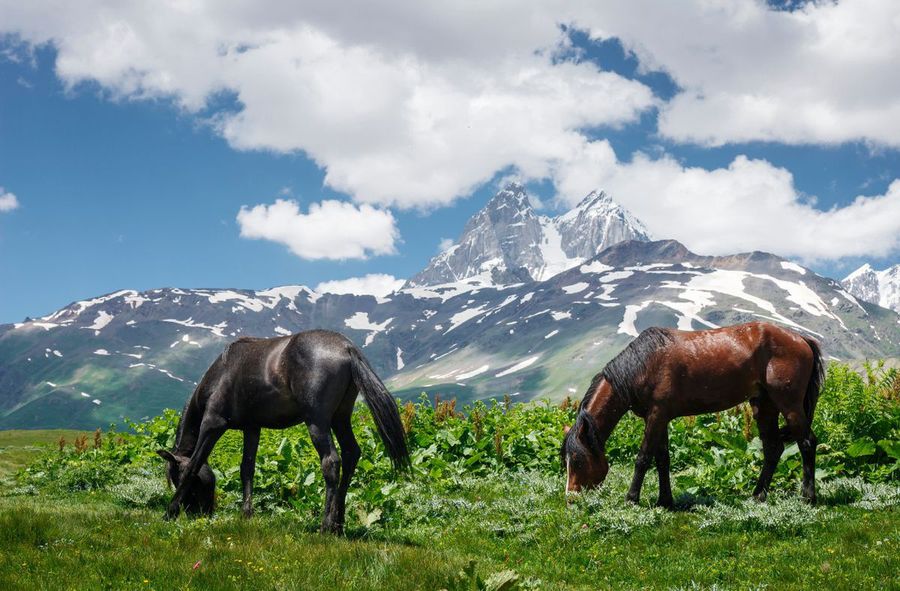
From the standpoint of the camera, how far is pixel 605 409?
1255 cm

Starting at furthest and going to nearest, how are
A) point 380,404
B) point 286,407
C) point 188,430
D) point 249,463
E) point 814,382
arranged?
point 814,382 → point 188,430 → point 249,463 → point 286,407 → point 380,404

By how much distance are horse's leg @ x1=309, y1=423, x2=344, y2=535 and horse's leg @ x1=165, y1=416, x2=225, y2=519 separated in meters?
1.90

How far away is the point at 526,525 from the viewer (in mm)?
11070

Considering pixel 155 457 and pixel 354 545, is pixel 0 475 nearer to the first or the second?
pixel 155 457

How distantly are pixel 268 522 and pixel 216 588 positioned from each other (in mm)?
3224

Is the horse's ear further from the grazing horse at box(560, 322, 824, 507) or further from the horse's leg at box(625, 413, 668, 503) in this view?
the horse's leg at box(625, 413, 668, 503)

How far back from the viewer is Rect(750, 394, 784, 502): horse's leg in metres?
12.1

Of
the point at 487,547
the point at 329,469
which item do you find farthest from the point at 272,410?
the point at 487,547

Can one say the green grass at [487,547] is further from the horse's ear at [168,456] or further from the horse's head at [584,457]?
the horse's ear at [168,456]

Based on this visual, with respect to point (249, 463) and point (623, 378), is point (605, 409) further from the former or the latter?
point (249, 463)

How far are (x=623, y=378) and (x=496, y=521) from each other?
10.9ft

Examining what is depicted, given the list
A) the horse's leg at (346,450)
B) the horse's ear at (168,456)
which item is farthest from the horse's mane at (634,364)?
the horse's ear at (168,456)

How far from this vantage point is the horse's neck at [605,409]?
1253 centimetres

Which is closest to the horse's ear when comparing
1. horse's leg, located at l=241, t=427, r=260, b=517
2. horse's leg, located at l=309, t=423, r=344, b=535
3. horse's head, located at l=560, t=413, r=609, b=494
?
horse's leg, located at l=241, t=427, r=260, b=517
